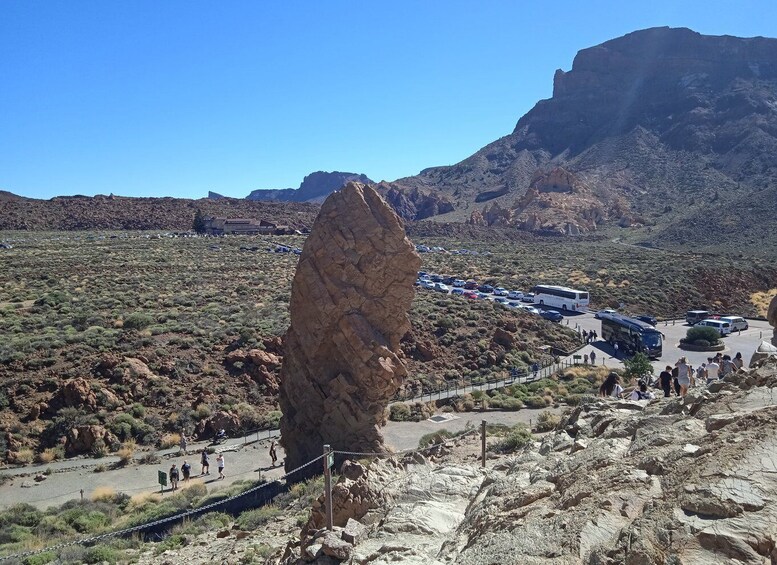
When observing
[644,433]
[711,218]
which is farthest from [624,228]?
[644,433]

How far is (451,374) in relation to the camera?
28250mm

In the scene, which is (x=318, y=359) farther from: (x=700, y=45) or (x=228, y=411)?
(x=700, y=45)

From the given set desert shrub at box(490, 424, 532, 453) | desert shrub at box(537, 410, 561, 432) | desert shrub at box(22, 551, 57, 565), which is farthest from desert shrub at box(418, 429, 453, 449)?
desert shrub at box(22, 551, 57, 565)

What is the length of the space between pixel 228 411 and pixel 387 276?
33.5ft

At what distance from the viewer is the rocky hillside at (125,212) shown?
95.9 metres

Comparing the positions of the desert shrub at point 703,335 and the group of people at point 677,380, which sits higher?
the group of people at point 677,380

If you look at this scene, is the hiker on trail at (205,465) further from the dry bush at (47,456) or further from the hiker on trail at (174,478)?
the dry bush at (47,456)

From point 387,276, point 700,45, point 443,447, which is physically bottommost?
point 443,447

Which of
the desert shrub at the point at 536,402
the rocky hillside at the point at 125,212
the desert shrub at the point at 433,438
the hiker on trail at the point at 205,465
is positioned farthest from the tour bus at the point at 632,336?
the rocky hillside at the point at 125,212

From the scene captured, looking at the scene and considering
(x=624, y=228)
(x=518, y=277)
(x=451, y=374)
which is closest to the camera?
(x=451, y=374)

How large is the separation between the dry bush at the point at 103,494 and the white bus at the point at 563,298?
35641 mm

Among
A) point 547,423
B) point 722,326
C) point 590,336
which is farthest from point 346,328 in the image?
point 722,326

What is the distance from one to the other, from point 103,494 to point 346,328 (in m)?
8.07

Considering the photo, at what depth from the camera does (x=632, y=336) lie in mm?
31938
